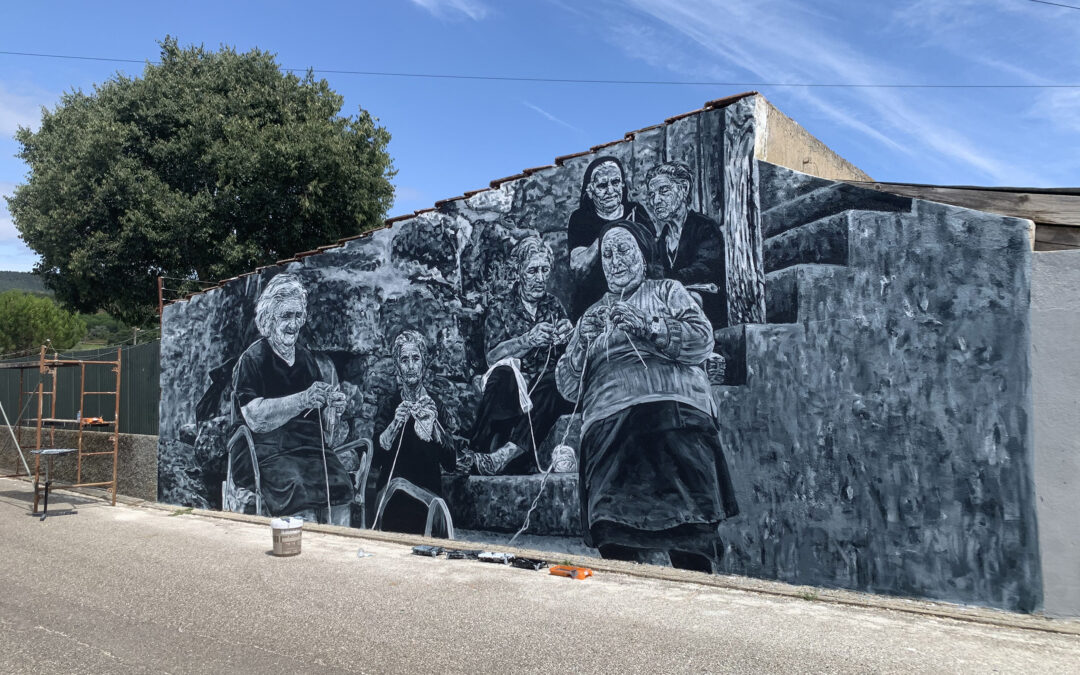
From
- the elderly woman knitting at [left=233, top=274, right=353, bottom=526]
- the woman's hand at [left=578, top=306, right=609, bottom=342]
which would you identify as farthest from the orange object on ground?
the elderly woman knitting at [left=233, top=274, right=353, bottom=526]

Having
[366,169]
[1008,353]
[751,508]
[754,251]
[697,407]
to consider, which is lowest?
[751,508]

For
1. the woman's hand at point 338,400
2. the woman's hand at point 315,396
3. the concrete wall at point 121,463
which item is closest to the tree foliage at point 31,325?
the concrete wall at point 121,463

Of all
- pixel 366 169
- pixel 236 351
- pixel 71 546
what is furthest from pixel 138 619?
pixel 366 169

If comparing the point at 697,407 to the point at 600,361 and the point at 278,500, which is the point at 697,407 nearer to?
the point at 600,361

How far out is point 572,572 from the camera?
334 inches

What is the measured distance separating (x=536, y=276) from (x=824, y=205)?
11.9ft

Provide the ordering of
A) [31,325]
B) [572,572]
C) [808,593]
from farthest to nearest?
[31,325] < [572,572] < [808,593]

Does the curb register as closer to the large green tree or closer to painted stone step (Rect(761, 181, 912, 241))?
painted stone step (Rect(761, 181, 912, 241))

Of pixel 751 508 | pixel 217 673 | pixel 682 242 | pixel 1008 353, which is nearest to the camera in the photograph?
pixel 217 673

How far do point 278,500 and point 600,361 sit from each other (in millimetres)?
6653

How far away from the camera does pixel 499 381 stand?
10.2 metres

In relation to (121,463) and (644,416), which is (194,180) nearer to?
(121,463)

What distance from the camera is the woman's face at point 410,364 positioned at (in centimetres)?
1111

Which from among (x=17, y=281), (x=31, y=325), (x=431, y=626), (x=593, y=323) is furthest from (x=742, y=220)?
(x=17, y=281)
